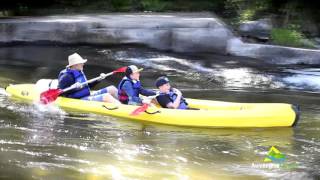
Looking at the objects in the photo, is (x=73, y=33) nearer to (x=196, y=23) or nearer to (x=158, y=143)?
(x=196, y=23)

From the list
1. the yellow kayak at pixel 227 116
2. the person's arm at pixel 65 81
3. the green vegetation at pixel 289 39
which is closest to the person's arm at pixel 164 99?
the yellow kayak at pixel 227 116

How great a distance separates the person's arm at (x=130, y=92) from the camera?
790 centimetres

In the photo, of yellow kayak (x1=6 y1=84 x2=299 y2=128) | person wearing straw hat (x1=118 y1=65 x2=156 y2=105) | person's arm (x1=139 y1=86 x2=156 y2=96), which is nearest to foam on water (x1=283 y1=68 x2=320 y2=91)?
yellow kayak (x1=6 y1=84 x2=299 y2=128)

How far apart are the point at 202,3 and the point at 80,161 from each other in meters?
11.9

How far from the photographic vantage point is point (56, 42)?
44.6 ft

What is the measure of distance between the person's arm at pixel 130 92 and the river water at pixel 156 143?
0.42 meters

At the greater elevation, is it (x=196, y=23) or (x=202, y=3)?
(x=202, y=3)

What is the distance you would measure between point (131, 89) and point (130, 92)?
0.15 feet

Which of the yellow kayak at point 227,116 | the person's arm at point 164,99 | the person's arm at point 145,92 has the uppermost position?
the person's arm at point 145,92

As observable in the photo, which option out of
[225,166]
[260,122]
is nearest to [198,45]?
[260,122]

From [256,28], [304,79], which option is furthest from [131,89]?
[256,28]

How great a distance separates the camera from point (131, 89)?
7949 mm

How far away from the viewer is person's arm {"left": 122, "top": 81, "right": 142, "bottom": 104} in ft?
25.9

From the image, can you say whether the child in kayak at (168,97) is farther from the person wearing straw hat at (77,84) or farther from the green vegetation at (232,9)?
the green vegetation at (232,9)
